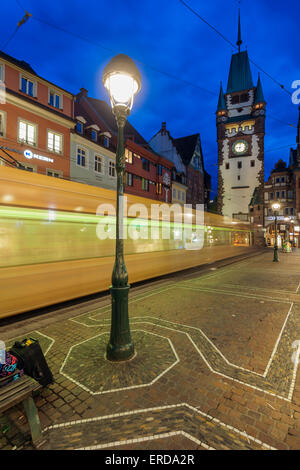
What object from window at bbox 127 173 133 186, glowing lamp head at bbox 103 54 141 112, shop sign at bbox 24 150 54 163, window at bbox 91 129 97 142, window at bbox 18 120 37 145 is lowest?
glowing lamp head at bbox 103 54 141 112

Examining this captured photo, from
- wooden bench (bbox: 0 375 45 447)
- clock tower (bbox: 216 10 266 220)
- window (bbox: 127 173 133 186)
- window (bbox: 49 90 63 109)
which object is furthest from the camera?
clock tower (bbox: 216 10 266 220)

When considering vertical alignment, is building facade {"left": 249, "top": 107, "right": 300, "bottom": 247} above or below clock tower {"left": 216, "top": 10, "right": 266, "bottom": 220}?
below

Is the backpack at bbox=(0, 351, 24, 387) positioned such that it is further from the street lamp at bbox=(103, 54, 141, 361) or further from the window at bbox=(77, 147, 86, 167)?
the window at bbox=(77, 147, 86, 167)

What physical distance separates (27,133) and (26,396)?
1569 cm

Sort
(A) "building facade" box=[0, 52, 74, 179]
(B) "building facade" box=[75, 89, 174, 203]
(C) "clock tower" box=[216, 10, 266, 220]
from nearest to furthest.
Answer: (A) "building facade" box=[0, 52, 74, 179]
(B) "building facade" box=[75, 89, 174, 203]
(C) "clock tower" box=[216, 10, 266, 220]

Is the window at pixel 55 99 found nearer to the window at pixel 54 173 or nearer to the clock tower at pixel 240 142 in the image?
the window at pixel 54 173

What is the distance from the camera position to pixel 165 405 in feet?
9.00

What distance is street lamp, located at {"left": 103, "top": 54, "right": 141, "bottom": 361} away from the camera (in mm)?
3342

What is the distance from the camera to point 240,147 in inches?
1625

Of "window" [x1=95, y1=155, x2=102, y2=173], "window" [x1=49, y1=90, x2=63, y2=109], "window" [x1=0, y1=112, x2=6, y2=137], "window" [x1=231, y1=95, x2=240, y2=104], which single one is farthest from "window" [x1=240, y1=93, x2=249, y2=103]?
"window" [x1=0, y1=112, x2=6, y2=137]

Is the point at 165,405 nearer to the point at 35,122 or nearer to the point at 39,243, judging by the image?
the point at 39,243

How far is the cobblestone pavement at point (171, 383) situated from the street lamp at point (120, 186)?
271mm

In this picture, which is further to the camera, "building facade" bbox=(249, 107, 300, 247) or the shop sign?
"building facade" bbox=(249, 107, 300, 247)

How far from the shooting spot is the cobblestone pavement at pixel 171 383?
7.71ft
